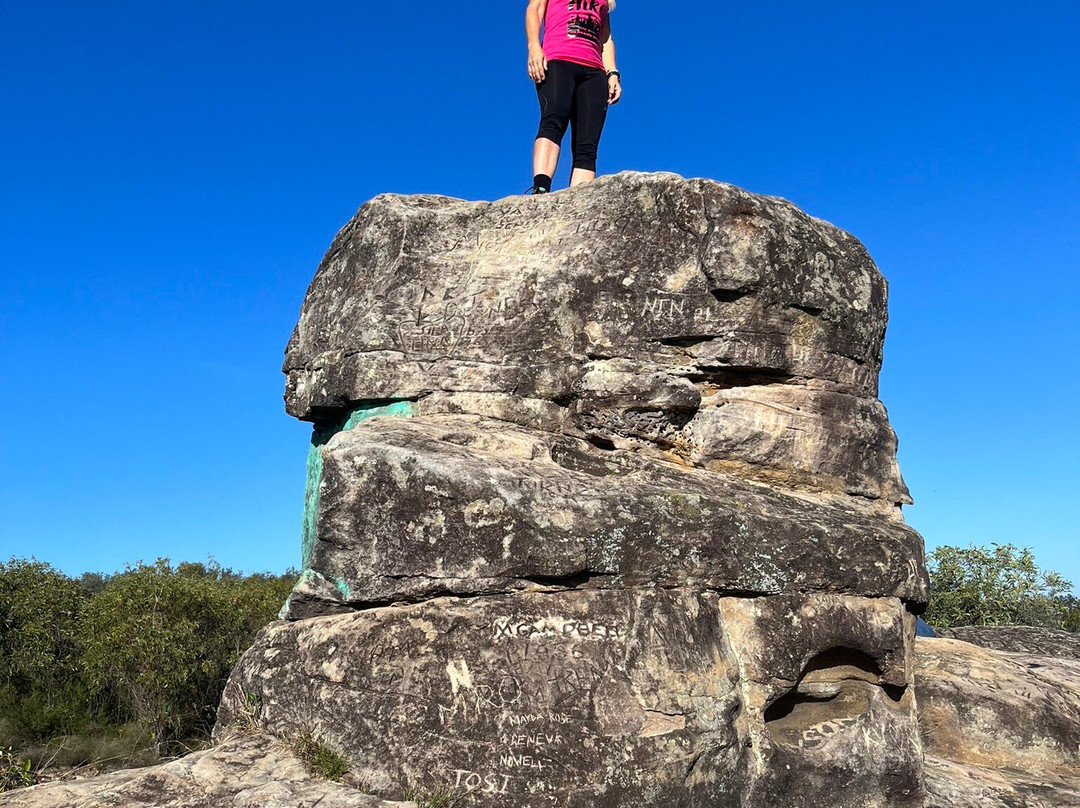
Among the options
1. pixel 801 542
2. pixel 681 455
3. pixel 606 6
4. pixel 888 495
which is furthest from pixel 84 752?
pixel 606 6

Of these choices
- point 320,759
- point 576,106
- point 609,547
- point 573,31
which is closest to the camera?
point 320,759

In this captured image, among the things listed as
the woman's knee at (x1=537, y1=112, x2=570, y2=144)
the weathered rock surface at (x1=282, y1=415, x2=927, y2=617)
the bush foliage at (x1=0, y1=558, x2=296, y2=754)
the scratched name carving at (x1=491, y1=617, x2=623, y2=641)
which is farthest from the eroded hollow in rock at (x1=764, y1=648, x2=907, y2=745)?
the bush foliage at (x1=0, y1=558, x2=296, y2=754)

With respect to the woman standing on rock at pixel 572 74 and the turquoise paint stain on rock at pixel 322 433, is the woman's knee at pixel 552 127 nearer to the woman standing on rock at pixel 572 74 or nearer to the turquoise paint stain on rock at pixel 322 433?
the woman standing on rock at pixel 572 74

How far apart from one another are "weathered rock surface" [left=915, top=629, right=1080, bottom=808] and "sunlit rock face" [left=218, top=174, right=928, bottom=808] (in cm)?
72

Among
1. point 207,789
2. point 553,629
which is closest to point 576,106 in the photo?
point 553,629

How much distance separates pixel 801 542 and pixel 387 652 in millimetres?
2684

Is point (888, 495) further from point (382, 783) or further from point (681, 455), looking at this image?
point (382, 783)

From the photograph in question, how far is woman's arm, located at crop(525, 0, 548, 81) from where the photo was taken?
8227 mm

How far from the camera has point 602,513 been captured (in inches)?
225

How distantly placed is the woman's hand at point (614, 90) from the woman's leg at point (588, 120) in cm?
19

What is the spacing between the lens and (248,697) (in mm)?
5664

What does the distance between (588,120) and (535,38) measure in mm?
835

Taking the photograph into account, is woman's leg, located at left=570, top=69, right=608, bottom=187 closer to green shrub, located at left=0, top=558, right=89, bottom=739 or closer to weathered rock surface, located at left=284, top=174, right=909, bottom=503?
weathered rock surface, located at left=284, top=174, right=909, bottom=503

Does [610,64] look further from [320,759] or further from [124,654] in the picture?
[124,654]
